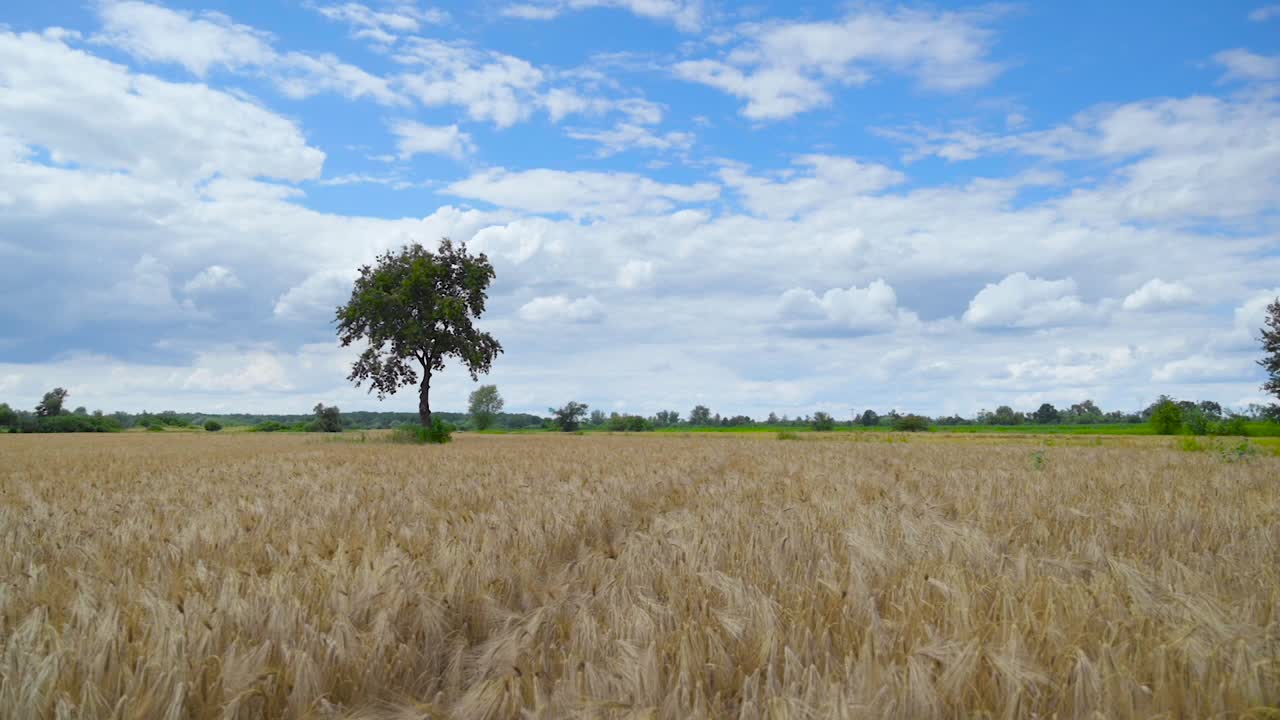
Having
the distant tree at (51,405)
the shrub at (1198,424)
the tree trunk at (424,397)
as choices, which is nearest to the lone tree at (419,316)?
the tree trunk at (424,397)

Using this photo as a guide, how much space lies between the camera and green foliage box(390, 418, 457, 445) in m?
35.4

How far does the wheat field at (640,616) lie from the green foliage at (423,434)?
30916 mm

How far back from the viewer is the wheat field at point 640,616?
1.78 m

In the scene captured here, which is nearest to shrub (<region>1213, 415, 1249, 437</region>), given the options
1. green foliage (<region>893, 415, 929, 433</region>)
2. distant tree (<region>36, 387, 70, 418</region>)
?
green foliage (<region>893, 415, 929, 433</region>)

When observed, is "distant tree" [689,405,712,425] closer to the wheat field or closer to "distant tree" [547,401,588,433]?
"distant tree" [547,401,588,433]

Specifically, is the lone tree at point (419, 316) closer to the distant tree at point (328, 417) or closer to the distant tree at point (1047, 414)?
the distant tree at point (328, 417)

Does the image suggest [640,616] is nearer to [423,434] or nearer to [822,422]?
[423,434]

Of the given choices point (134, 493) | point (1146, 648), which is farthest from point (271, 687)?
point (134, 493)

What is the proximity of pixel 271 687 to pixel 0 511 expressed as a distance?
6.60 meters

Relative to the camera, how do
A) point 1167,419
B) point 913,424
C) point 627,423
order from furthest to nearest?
point 627,423 → point 913,424 → point 1167,419

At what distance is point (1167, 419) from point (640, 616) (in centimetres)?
7537

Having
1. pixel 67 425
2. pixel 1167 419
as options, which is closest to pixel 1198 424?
pixel 1167 419

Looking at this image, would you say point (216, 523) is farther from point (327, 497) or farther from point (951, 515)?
point (951, 515)

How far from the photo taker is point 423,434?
35719 mm
